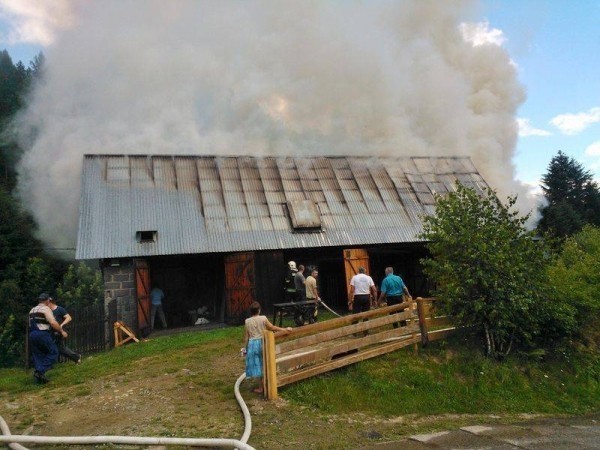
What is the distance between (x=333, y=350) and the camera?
7.80m

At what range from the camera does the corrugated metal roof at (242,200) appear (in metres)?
14.9

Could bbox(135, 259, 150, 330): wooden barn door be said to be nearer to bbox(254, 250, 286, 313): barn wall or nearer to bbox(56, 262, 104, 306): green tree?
bbox(254, 250, 286, 313): barn wall

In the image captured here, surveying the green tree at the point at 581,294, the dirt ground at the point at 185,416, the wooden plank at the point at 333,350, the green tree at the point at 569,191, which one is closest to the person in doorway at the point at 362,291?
the wooden plank at the point at 333,350

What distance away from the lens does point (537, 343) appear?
9.46 m

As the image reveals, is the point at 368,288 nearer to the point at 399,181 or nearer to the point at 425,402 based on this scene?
the point at 425,402

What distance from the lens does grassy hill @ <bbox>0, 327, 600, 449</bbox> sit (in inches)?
233

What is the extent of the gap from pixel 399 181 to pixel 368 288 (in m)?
10.1

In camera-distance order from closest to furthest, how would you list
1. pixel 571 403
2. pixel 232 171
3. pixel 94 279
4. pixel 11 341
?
pixel 571 403
pixel 232 171
pixel 11 341
pixel 94 279

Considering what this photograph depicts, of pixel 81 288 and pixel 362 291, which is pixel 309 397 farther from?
pixel 81 288

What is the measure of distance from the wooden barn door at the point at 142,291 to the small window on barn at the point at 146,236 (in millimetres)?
718

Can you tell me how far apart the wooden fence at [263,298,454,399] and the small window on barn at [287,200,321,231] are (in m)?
6.81

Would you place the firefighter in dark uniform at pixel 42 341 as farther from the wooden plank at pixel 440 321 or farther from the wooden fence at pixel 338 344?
the wooden plank at pixel 440 321

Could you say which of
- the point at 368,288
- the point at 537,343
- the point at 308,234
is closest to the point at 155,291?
the point at 308,234

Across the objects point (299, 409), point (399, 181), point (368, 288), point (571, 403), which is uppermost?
point (399, 181)
